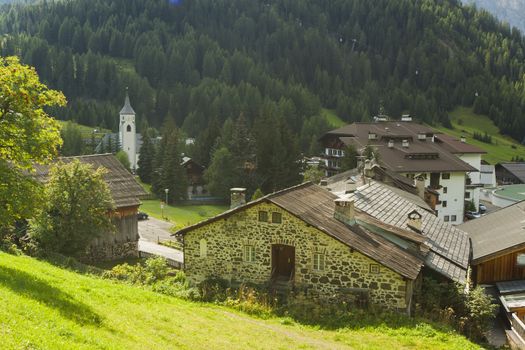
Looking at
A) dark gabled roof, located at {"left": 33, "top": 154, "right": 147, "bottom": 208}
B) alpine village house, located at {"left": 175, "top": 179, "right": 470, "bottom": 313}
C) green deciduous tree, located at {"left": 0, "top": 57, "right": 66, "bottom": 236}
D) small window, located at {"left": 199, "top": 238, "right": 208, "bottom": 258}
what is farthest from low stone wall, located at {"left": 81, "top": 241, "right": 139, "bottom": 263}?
green deciduous tree, located at {"left": 0, "top": 57, "right": 66, "bottom": 236}

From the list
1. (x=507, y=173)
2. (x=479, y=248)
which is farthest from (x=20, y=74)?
(x=507, y=173)

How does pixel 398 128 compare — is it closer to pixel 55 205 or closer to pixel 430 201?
pixel 430 201

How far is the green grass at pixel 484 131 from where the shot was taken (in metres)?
146

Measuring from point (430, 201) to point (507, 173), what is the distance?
218 feet

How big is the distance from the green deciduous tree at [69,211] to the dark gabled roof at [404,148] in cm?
4261

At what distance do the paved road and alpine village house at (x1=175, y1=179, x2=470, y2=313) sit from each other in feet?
34.1

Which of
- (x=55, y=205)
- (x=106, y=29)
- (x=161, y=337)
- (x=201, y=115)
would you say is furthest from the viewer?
(x=106, y=29)

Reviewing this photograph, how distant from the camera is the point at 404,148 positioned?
250ft

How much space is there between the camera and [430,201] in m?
56.3

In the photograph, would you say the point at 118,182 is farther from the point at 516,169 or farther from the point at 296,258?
the point at 516,169

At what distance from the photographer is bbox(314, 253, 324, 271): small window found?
80.4ft

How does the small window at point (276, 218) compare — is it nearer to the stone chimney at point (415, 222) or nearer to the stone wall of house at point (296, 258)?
the stone wall of house at point (296, 258)

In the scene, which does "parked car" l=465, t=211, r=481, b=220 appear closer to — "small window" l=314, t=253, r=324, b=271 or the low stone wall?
the low stone wall

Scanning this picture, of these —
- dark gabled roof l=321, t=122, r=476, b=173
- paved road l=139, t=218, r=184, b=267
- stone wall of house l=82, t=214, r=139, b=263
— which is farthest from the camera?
dark gabled roof l=321, t=122, r=476, b=173
